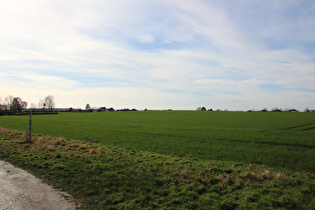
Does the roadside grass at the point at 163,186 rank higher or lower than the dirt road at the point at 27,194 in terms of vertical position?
lower

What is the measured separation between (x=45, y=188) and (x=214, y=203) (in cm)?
669

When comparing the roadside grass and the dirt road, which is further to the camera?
the roadside grass

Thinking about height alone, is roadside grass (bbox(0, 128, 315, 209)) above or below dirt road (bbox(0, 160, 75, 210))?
below

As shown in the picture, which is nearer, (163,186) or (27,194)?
(27,194)

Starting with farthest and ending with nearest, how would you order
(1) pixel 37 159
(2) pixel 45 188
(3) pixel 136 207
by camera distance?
(1) pixel 37 159 < (2) pixel 45 188 < (3) pixel 136 207

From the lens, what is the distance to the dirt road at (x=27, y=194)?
7.12 m

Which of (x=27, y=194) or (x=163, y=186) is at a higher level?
(x=27, y=194)

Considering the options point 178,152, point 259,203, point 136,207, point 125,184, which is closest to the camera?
point 136,207

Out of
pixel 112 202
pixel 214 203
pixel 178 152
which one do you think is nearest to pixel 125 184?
pixel 112 202

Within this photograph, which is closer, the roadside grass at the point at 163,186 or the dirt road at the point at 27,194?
the dirt road at the point at 27,194

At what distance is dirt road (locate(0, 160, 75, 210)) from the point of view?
712 cm

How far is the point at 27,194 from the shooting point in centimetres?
804

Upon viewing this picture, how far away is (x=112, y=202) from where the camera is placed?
7.73m

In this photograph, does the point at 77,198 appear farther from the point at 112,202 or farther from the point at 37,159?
the point at 37,159
